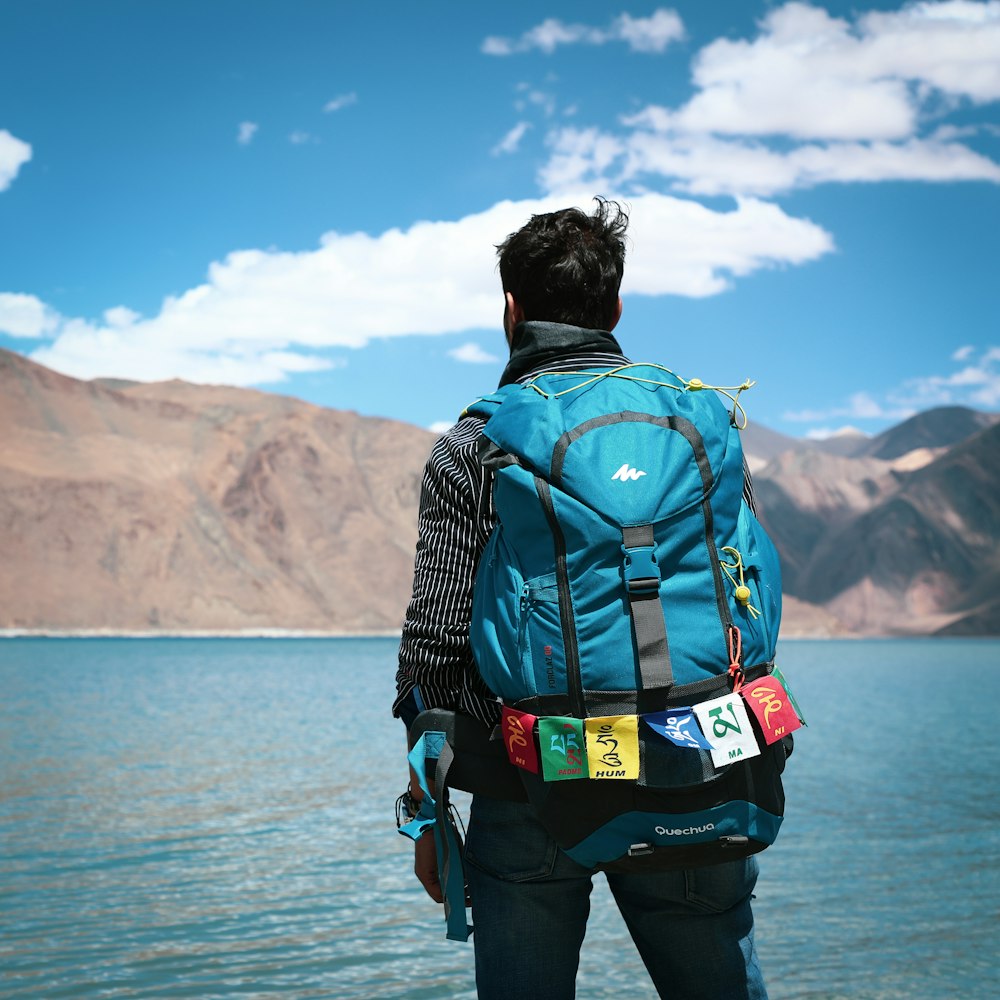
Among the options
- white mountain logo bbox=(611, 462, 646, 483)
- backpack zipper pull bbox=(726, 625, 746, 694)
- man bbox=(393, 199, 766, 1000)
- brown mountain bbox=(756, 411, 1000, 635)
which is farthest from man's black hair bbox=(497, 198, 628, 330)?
brown mountain bbox=(756, 411, 1000, 635)

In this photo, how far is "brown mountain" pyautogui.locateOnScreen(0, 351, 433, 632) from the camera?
102 meters

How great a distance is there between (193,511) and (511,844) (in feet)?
371

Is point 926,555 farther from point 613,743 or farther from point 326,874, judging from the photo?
point 613,743

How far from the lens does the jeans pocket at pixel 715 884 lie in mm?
2080

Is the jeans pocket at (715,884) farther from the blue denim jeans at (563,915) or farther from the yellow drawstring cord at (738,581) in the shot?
the yellow drawstring cord at (738,581)

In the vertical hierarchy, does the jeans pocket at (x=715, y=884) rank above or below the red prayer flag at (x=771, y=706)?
below

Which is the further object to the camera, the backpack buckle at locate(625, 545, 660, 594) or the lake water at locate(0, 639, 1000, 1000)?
the lake water at locate(0, 639, 1000, 1000)

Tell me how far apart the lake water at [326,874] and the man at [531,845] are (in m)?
5.16

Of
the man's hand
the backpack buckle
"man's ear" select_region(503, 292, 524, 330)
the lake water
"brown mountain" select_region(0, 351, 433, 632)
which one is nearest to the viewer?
the backpack buckle

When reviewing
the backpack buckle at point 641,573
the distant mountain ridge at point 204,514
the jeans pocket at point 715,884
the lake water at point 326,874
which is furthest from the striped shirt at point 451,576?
the distant mountain ridge at point 204,514

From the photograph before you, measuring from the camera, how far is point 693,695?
1.93 metres

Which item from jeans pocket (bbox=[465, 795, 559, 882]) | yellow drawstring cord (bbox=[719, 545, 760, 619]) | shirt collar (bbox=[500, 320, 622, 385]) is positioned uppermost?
shirt collar (bbox=[500, 320, 622, 385])

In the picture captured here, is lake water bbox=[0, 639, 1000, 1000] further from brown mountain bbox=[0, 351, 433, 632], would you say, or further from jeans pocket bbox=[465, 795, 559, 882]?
brown mountain bbox=[0, 351, 433, 632]

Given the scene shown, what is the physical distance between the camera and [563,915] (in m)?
2.08
